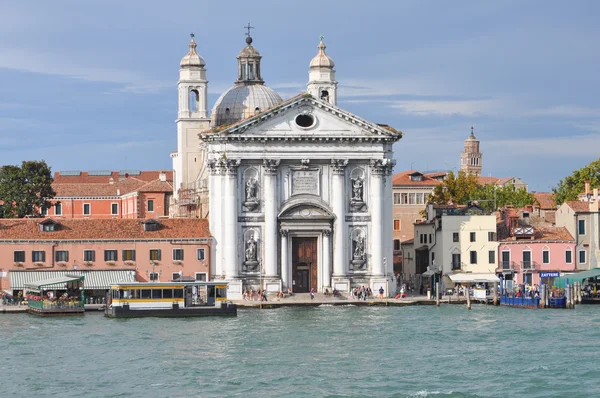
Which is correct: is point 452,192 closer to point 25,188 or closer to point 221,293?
point 25,188

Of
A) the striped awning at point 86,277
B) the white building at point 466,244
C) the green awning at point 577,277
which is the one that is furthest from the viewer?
the white building at point 466,244

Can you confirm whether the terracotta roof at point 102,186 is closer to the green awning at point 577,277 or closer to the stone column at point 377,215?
the stone column at point 377,215

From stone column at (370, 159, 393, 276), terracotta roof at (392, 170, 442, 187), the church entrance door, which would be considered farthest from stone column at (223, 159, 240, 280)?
terracotta roof at (392, 170, 442, 187)

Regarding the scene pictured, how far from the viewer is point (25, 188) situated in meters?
85.1

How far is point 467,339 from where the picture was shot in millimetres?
46875

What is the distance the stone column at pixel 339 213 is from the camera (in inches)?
2584

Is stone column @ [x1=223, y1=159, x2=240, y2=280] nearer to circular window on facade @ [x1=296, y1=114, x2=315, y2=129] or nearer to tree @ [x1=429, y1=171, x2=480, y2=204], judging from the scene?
circular window on facade @ [x1=296, y1=114, x2=315, y2=129]

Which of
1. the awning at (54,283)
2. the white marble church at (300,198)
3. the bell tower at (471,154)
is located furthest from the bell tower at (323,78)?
the bell tower at (471,154)

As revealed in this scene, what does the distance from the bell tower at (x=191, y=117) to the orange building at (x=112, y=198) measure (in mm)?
6440

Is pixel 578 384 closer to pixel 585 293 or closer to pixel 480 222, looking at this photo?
pixel 585 293

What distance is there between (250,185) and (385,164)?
20.9ft

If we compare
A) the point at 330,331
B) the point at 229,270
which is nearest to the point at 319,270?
the point at 229,270

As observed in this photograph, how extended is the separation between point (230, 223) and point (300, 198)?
3464mm

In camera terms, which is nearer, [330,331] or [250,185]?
[330,331]
